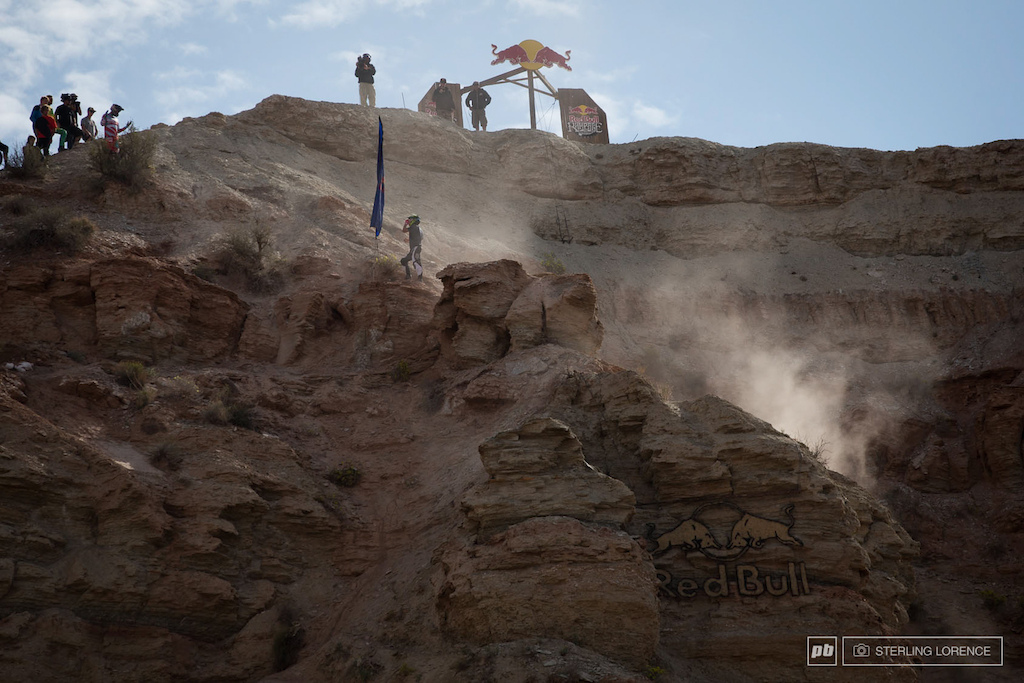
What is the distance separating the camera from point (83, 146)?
21.3 metres

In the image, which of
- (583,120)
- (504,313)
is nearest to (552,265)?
(504,313)

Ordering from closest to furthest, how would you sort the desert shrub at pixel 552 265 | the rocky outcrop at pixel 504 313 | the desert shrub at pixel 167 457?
the desert shrub at pixel 167 457 → the rocky outcrop at pixel 504 313 → the desert shrub at pixel 552 265

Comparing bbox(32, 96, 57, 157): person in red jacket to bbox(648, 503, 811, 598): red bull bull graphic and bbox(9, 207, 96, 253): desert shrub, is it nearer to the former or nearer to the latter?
bbox(9, 207, 96, 253): desert shrub

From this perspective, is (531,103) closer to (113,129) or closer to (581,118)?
(581,118)

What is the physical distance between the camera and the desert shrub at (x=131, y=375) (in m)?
14.4

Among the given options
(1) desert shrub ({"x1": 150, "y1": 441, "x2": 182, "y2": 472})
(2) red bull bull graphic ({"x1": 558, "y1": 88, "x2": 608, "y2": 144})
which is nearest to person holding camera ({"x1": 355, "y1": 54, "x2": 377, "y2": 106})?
(2) red bull bull graphic ({"x1": 558, "y1": 88, "x2": 608, "y2": 144})

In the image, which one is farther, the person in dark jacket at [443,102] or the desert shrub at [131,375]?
the person in dark jacket at [443,102]

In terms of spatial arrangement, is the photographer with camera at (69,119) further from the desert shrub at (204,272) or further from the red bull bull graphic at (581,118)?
Answer: the red bull bull graphic at (581,118)

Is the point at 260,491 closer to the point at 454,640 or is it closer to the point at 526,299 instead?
the point at 454,640

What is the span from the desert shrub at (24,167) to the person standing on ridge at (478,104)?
16655mm

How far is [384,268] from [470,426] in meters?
5.60

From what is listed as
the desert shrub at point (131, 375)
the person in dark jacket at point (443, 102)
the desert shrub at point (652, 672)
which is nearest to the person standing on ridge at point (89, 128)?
the desert shrub at point (131, 375)

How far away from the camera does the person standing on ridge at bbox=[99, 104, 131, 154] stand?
20002 mm

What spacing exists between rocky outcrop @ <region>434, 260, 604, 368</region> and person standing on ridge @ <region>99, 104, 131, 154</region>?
854 cm
